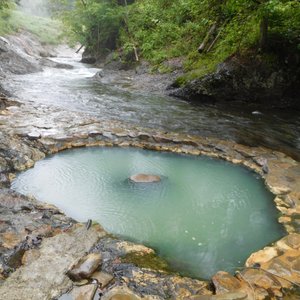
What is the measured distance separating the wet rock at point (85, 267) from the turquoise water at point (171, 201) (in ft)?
2.82

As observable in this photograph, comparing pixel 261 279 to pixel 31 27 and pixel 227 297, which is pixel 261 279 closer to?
pixel 227 297

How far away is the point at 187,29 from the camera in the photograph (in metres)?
15.2

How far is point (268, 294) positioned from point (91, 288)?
1.67m

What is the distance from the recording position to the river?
26.5 feet

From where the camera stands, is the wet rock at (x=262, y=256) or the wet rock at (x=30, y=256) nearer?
the wet rock at (x=30, y=256)

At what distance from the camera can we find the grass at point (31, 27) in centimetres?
2609

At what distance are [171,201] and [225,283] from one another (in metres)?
2.03

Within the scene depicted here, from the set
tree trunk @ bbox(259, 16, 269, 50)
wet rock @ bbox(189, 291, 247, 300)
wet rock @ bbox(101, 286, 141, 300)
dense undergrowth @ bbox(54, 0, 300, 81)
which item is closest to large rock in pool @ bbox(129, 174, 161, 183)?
wet rock @ bbox(101, 286, 141, 300)

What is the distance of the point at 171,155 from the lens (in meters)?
6.94

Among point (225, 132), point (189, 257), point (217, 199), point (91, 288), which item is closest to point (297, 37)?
point (225, 132)

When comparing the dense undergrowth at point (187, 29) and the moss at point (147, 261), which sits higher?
the dense undergrowth at point (187, 29)

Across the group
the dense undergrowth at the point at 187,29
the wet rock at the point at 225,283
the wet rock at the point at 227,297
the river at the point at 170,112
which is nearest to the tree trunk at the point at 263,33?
the dense undergrowth at the point at 187,29

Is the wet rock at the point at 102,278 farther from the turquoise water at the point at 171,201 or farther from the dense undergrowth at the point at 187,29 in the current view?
the dense undergrowth at the point at 187,29

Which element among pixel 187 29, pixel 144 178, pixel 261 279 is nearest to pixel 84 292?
pixel 261 279
